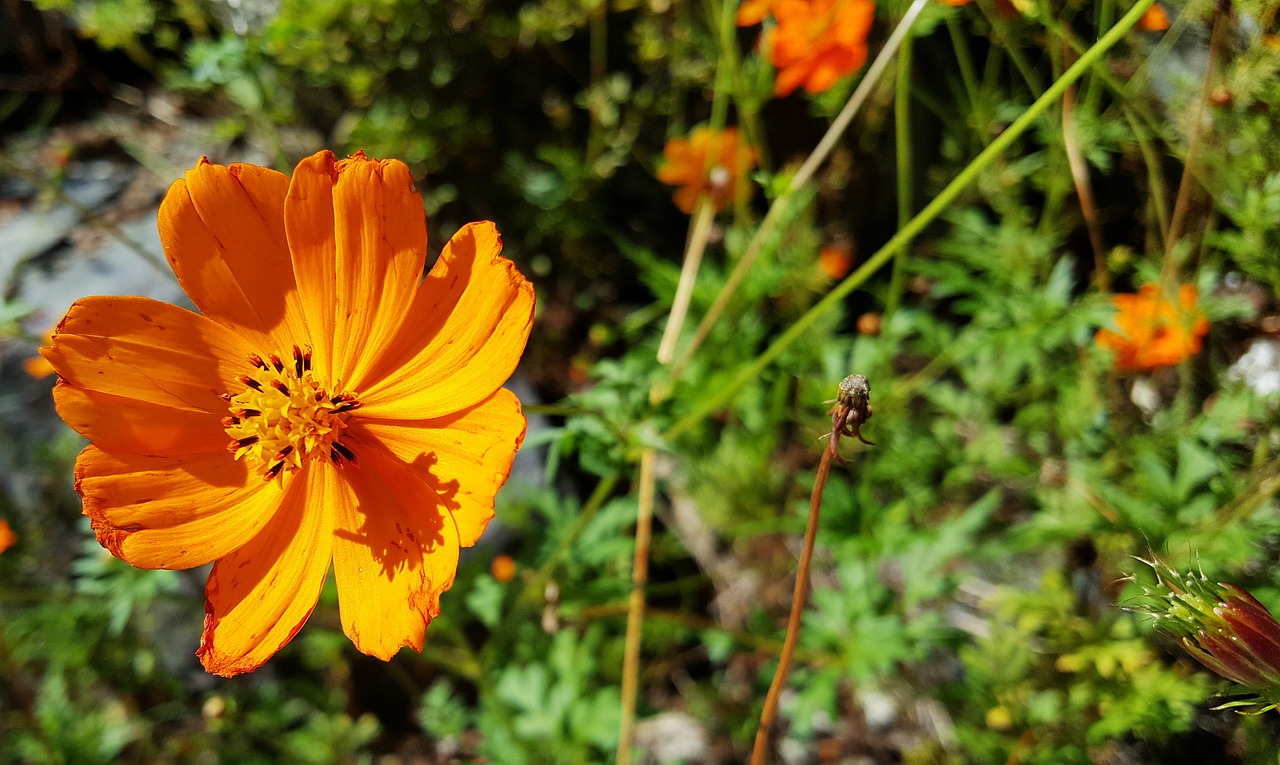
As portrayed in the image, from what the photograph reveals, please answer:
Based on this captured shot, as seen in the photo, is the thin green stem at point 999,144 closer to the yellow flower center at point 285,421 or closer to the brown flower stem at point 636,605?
the brown flower stem at point 636,605

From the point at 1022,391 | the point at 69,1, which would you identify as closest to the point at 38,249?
the point at 69,1

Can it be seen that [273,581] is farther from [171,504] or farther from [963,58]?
[963,58]

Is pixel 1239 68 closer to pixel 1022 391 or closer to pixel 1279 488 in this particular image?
pixel 1279 488

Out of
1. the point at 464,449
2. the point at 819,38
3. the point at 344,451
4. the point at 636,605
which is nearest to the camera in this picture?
the point at 464,449

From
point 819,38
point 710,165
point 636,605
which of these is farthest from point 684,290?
point 636,605

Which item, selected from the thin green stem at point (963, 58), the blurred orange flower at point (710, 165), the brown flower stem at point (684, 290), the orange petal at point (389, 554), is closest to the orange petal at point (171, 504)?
the orange petal at point (389, 554)

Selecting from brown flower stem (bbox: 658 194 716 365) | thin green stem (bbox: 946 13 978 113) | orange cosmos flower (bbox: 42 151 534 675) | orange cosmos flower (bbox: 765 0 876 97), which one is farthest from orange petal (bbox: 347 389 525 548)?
thin green stem (bbox: 946 13 978 113)
